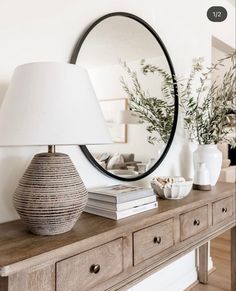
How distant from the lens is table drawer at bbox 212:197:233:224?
1.65 meters

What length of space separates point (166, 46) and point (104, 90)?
78 centimetres

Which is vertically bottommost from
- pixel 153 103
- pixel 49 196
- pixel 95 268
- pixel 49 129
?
pixel 95 268

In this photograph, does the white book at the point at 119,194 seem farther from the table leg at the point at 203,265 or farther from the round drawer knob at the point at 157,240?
the table leg at the point at 203,265

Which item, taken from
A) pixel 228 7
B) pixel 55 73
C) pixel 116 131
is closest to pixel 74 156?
pixel 116 131

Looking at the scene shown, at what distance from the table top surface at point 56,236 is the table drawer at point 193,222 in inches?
2.7

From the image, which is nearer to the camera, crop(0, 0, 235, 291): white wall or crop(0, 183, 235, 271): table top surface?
crop(0, 183, 235, 271): table top surface

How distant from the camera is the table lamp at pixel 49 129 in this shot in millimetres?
862

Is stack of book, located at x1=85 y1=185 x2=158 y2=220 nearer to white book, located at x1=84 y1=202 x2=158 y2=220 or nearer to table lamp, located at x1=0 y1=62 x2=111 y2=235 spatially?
white book, located at x1=84 y1=202 x2=158 y2=220

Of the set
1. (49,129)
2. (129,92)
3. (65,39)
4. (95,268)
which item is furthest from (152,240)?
(65,39)

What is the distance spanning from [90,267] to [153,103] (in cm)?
119

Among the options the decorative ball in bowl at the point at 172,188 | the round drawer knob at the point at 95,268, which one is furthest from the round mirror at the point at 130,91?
the round drawer knob at the point at 95,268

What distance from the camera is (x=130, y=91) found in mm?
1680

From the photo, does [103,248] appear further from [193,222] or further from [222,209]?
[222,209]

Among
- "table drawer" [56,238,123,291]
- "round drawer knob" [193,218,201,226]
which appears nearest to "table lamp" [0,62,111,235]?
"table drawer" [56,238,123,291]
